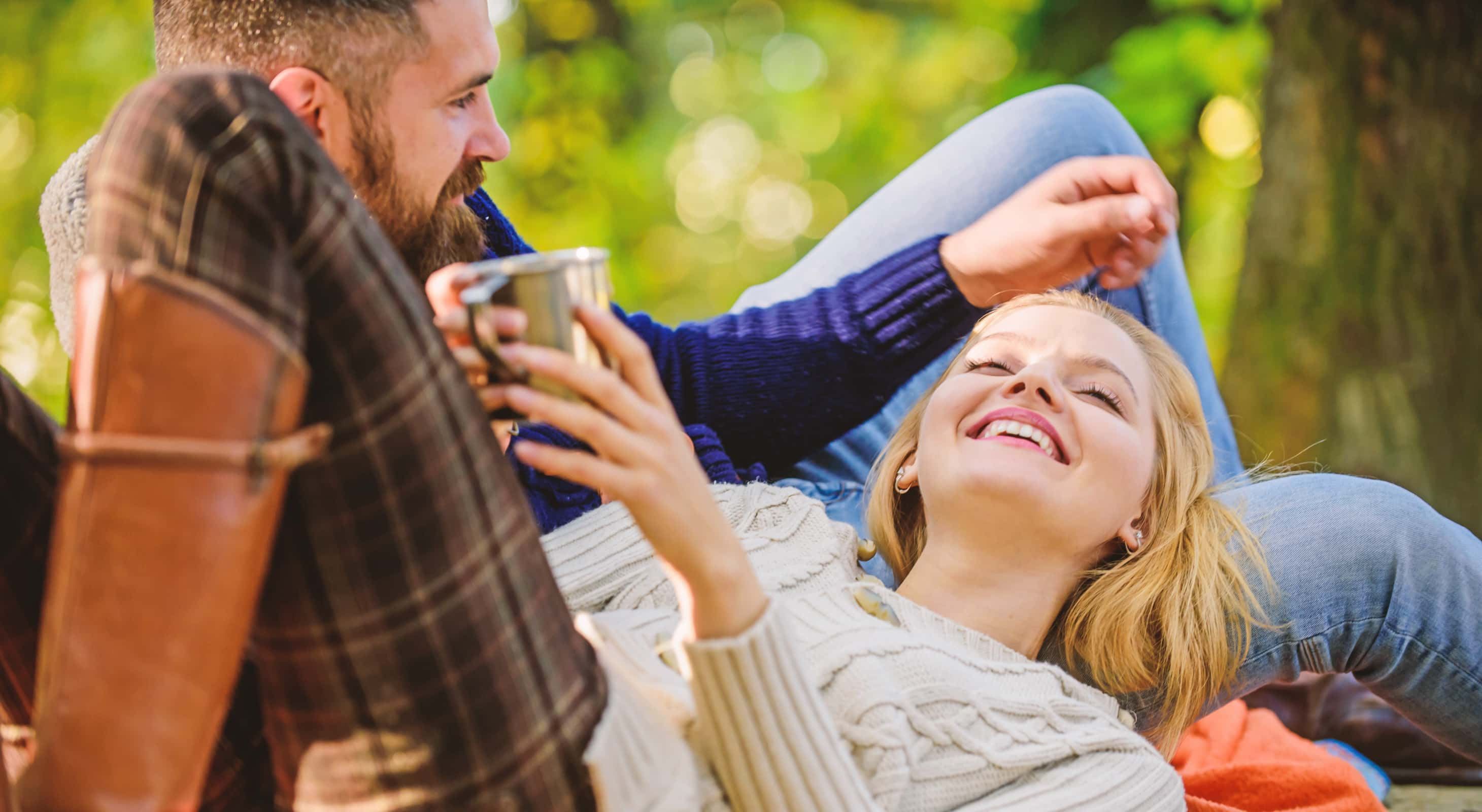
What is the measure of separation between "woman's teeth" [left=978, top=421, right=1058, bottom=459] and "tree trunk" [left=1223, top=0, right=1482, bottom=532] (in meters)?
2.49

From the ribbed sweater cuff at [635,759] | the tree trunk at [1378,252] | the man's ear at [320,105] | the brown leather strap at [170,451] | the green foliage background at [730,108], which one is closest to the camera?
the brown leather strap at [170,451]

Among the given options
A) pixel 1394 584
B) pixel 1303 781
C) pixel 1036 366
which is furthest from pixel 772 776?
pixel 1303 781

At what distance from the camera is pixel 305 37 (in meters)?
2.09

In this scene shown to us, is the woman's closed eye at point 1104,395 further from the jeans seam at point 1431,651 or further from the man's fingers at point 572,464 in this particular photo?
the man's fingers at point 572,464

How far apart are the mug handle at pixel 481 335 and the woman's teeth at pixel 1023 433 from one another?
1067 millimetres

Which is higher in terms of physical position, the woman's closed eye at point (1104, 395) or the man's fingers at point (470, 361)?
the man's fingers at point (470, 361)

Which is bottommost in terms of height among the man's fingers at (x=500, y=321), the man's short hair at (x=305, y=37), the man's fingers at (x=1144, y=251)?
the man's fingers at (x=1144, y=251)

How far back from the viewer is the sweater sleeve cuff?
2.50m

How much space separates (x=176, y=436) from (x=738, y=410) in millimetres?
1683

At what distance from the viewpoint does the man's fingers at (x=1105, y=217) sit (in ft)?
6.94

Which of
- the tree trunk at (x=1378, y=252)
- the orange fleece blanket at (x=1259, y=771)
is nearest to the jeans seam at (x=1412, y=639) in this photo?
the orange fleece blanket at (x=1259, y=771)

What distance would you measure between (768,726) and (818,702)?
78 mm

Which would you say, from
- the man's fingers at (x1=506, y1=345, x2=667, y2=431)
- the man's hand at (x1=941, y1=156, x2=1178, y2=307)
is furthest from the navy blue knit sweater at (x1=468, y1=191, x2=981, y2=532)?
the man's fingers at (x1=506, y1=345, x2=667, y2=431)

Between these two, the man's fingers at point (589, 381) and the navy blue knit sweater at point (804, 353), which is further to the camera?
the navy blue knit sweater at point (804, 353)
